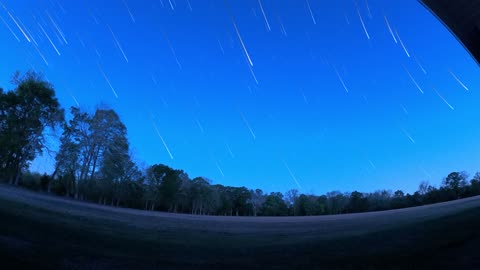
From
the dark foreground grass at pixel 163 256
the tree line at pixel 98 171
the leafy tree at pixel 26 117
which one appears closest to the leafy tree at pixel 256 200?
the tree line at pixel 98 171

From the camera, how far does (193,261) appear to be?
9469 mm

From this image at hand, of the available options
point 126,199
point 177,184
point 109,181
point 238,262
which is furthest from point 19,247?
point 177,184

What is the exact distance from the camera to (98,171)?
36.1 meters

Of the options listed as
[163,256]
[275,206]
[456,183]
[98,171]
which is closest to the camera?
[163,256]

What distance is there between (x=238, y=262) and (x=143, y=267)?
11.2 ft

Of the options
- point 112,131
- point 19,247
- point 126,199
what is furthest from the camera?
point 126,199

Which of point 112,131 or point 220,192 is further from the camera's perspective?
Answer: point 220,192

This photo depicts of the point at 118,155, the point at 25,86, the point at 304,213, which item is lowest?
the point at 304,213

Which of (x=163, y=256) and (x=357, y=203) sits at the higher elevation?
(x=357, y=203)

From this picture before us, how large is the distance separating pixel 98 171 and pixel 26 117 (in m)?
11.6

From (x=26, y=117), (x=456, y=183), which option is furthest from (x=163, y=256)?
(x=456, y=183)

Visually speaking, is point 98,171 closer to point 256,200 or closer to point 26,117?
point 26,117

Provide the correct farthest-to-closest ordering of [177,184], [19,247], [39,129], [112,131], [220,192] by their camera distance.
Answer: [220,192]
[177,184]
[112,131]
[39,129]
[19,247]

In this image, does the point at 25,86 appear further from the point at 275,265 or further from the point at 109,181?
the point at 275,265
